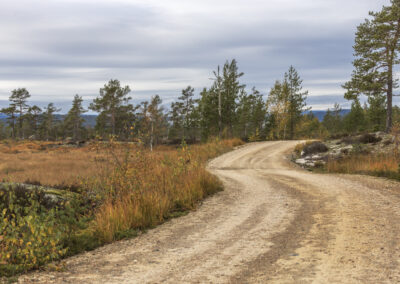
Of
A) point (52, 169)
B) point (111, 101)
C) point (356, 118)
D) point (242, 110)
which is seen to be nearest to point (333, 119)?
point (356, 118)

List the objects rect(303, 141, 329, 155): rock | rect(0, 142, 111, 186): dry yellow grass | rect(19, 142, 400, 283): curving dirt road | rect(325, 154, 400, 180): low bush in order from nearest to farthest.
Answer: rect(19, 142, 400, 283): curving dirt road, rect(325, 154, 400, 180): low bush, rect(0, 142, 111, 186): dry yellow grass, rect(303, 141, 329, 155): rock

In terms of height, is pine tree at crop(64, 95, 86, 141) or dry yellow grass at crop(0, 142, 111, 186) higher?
pine tree at crop(64, 95, 86, 141)

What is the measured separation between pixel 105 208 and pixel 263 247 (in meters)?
3.36

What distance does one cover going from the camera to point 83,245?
17.1ft

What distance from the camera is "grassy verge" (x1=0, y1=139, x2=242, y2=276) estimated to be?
4414 mm

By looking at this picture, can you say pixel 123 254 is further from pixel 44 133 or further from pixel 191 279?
pixel 44 133

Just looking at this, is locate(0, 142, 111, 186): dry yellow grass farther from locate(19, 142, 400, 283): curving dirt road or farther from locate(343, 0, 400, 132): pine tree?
locate(343, 0, 400, 132): pine tree

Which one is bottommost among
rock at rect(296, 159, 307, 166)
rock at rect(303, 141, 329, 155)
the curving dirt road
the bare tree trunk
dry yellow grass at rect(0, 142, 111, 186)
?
dry yellow grass at rect(0, 142, 111, 186)

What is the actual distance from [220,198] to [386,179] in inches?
280

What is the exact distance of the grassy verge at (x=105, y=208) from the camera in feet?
14.5

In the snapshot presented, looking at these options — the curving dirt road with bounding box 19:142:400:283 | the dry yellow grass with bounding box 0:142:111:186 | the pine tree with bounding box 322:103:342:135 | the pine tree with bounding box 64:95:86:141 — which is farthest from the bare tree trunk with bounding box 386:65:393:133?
the pine tree with bounding box 64:95:86:141

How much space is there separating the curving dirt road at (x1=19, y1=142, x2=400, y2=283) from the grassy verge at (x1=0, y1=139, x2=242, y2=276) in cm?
37

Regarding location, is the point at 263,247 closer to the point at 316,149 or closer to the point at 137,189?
the point at 137,189

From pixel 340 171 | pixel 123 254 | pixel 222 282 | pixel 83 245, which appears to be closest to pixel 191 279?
pixel 222 282
